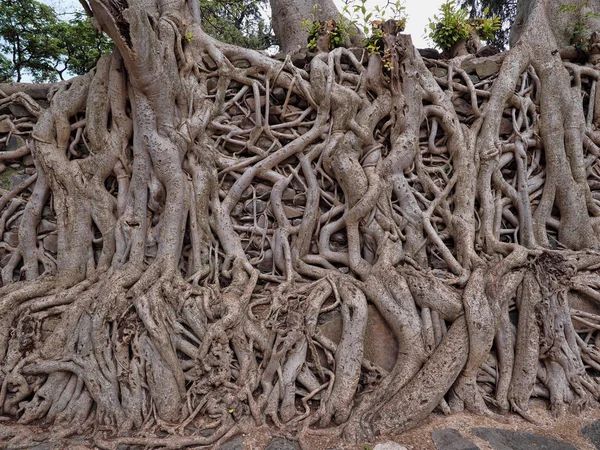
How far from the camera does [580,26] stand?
365cm

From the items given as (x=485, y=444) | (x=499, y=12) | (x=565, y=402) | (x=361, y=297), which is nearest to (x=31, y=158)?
(x=361, y=297)

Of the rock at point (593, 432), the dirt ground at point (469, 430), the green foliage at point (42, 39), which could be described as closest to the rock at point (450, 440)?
the dirt ground at point (469, 430)

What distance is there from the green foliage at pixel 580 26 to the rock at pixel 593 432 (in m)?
3.74

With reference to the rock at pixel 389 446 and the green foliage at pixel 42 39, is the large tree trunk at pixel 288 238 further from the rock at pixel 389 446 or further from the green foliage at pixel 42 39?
the green foliage at pixel 42 39

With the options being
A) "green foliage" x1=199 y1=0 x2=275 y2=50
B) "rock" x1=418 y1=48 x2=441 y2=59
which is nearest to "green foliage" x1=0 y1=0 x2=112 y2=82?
"green foliage" x1=199 y1=0 x2=275 y2=50

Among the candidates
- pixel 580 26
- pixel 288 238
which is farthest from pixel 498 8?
pixel 288 238

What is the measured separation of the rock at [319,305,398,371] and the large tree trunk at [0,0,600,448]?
53 millimetres

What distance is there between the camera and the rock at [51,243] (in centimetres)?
308

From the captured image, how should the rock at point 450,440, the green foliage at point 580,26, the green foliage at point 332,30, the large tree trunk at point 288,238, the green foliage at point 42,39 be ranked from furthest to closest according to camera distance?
the green foliage at point 42,39 < the green foliage at point 580,26 < the green foliage at point 332,30 < the large tree trunk at point 288,238 < the rock at point 450,440

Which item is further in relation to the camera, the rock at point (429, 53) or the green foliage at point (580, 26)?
the rock at point (429, 53)

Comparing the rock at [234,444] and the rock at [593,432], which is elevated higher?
the rock at [593,432]

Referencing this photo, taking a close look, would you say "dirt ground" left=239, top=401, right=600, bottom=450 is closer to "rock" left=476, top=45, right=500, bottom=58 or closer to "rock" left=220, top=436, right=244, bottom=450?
"rock" left=220, top=436, right=244, bottom=450

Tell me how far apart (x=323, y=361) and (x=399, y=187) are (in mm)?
1638

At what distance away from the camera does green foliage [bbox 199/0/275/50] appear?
7.99m
